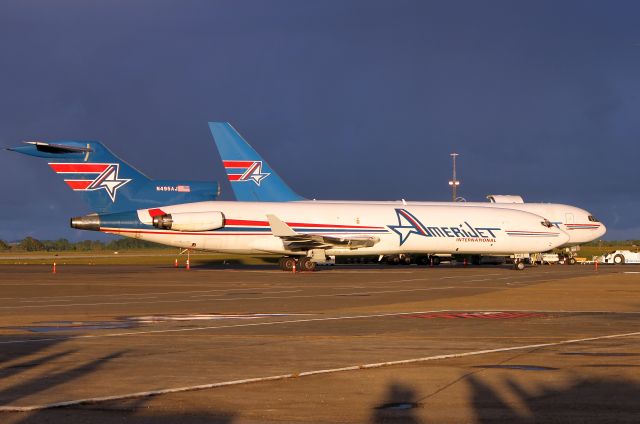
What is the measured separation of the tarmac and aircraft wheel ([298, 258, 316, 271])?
22.5 m

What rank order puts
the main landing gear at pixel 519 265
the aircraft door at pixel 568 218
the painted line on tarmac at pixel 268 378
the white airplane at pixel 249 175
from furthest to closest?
the aircraft door at pixel 568 218 → the white airplane at pixel 249 175 → the main landing gear at pixel 519 265 → the painted line on tarmac at pixel 268 378

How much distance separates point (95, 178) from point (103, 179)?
0.47 m

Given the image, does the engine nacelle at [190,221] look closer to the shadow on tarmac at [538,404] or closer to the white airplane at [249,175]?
the white airplane at [249,175]

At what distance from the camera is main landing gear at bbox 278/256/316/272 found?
52.6 metres

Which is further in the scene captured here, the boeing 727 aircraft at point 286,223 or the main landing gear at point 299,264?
the main landing gear at point 299,264

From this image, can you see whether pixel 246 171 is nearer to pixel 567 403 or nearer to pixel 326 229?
pixel 326 229

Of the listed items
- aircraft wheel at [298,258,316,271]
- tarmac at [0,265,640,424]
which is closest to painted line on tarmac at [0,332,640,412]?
tarmac at [0,265,640,424]

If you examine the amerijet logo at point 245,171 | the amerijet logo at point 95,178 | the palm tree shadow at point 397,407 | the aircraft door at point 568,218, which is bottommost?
the palm tree shadow at point 397,407

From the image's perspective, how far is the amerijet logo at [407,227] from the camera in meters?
54.4

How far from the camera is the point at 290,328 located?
19.7 metres

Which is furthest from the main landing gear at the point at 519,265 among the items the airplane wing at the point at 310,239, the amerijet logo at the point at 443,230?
the airplane wing at the point at 310,239

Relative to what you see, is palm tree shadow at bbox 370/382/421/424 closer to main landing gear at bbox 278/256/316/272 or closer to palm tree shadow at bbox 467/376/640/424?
palm tree shadow at bbox 467/376/640/424

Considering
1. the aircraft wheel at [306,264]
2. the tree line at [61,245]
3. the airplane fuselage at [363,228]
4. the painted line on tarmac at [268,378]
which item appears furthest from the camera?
the tree line at [61,245]

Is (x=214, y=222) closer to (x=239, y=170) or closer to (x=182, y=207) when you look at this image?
(x=182, y=207)
